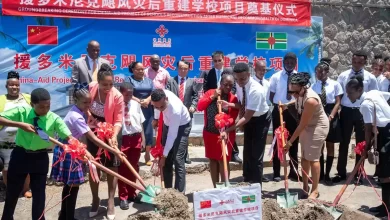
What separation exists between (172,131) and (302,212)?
1.68m

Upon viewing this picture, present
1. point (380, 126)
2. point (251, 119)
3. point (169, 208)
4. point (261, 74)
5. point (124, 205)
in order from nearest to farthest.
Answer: point (169, 208), point (380, 126), point (124, 205), point (251, 119), point (261, 74)

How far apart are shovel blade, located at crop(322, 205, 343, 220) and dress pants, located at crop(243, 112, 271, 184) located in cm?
122

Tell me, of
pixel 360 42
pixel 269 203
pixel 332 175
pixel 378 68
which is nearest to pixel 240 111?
pixel 269 203

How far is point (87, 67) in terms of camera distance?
6.34m

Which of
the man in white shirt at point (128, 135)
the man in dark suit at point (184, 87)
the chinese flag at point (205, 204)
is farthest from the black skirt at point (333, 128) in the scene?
the chinese flag at point (205, 204)

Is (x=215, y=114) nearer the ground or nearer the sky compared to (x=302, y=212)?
nearer the sky

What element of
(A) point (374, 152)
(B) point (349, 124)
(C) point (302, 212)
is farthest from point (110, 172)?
(B) point (349, 124)

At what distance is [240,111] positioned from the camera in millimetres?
5902

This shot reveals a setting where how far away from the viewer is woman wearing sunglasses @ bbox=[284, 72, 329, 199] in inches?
215

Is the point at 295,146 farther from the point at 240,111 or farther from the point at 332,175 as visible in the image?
the point at 240,111

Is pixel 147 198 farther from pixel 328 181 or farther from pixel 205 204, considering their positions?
pixel 328 181

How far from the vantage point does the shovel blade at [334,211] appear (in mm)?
4922

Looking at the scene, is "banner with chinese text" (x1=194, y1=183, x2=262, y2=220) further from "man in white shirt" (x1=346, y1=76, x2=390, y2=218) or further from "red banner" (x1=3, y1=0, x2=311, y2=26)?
"red banner" (x1=3, y1=0, x2=311, y2=26)

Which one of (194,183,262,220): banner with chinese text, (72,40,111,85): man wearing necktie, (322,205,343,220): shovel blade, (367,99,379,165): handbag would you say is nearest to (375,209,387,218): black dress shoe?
(367,99,379,165): handbag
